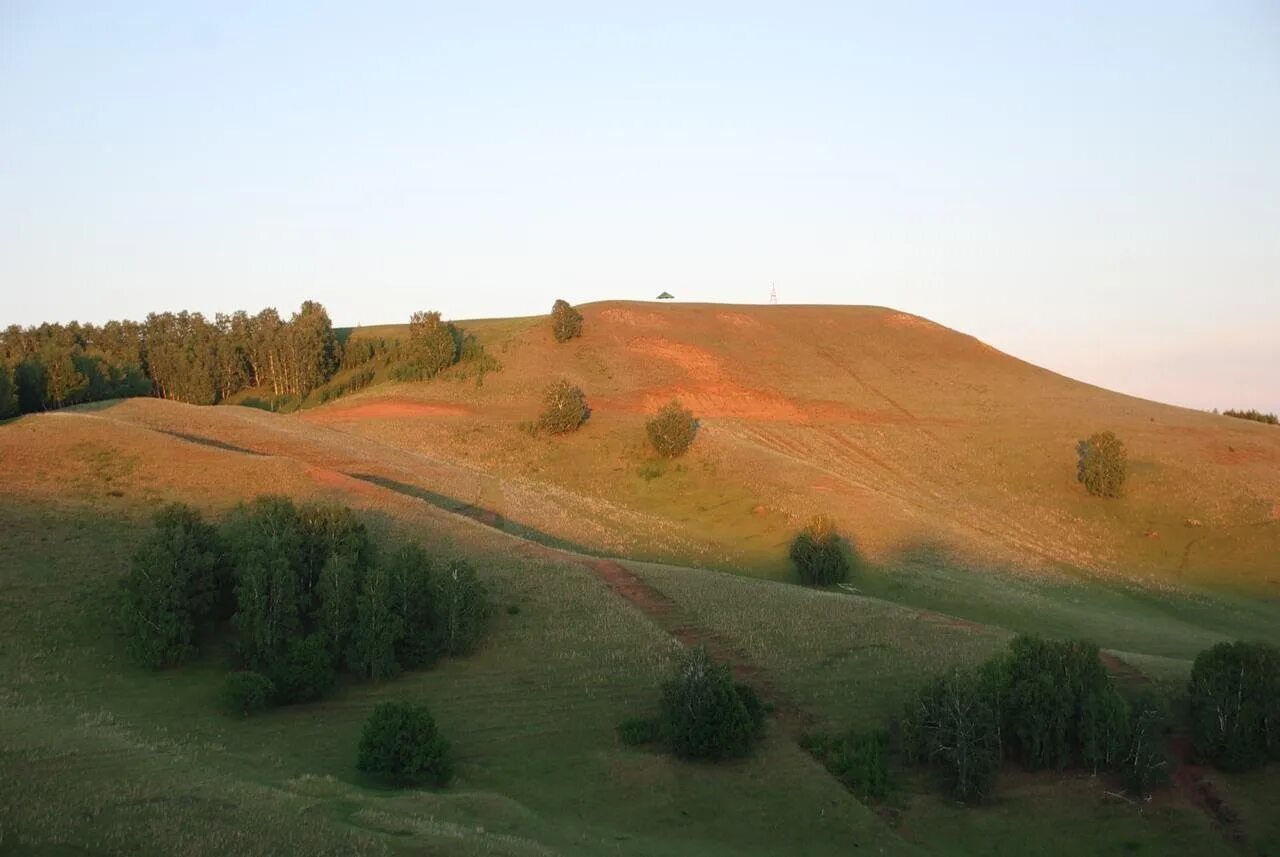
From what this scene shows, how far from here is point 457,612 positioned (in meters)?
28.7

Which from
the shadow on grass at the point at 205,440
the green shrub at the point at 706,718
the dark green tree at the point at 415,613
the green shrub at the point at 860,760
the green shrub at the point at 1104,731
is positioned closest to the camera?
the green shrub at the point at 860,760

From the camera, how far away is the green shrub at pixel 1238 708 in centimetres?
2242

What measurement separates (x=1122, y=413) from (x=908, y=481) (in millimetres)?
24456

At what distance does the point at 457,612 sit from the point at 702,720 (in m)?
8.14

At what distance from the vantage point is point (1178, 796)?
22.1 metres

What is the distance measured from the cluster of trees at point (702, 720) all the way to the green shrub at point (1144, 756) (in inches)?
297

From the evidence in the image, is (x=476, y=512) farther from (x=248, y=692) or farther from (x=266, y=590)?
(x=248, y=692)

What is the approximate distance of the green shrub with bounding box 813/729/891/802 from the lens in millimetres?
22391

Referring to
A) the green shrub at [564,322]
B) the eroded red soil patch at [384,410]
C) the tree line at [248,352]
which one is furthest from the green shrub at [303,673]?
the green shrub at [564,322]

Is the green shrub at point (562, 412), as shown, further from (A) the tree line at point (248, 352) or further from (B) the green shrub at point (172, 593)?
(B) the green shrub at point (172, 593)

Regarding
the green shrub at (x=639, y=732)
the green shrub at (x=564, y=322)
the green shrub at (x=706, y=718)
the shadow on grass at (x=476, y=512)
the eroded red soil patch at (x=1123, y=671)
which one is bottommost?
the green shrub at (x=639, y=732)

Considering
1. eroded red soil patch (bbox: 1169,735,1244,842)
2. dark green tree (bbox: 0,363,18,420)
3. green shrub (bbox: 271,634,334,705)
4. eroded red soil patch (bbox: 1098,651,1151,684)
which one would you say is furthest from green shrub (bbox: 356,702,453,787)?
dark green tree (bbox: 0,363,18,420)

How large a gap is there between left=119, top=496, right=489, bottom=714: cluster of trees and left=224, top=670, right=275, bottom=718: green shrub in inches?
1.0

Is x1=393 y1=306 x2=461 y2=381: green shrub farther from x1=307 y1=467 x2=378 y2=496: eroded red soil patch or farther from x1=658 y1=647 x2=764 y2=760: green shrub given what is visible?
x1=658 y1=647 x2=764 y2=760: green shrub
